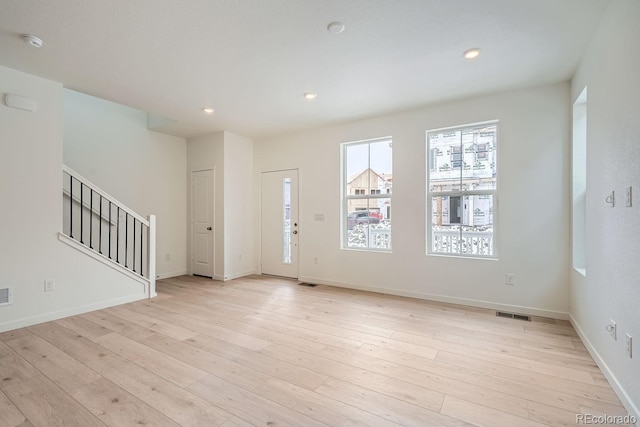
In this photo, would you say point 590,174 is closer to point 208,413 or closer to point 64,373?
point 208,413

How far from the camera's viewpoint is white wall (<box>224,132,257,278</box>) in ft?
17.3

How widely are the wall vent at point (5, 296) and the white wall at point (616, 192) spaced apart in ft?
17.0

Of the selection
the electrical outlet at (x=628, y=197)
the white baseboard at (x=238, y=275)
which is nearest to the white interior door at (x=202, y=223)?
the white baseboard at (x=238, y=275)

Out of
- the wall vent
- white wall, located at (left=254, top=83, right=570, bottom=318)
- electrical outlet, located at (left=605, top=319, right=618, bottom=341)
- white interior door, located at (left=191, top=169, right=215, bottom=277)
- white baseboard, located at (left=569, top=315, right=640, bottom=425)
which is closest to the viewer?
white baseboard, located at (left=569, top=315, right=640, bottom=425)

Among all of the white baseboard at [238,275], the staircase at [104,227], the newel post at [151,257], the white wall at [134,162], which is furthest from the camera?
the white baseboard at [238,275]

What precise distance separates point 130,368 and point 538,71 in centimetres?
465

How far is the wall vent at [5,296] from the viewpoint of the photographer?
295cm

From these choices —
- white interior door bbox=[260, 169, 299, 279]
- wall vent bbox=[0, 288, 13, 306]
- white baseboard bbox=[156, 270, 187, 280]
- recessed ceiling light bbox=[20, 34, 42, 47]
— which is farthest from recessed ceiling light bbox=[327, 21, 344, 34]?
white baseboard bbox=[156, 270, 187, 280]

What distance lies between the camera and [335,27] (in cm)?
225

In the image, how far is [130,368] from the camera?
2.27 metres

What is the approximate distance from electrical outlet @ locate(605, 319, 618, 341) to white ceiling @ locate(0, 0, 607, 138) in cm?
223

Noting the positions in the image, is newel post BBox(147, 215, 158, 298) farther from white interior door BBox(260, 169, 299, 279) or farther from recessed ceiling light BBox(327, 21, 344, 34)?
recessed ceiling light BBox(327, 21, 344, 34)

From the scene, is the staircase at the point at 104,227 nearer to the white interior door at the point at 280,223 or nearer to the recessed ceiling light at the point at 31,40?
the recessed ceiling light at the point at 31,40

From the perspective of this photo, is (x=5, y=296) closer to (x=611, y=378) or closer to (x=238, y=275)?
(x=238, y=275)
